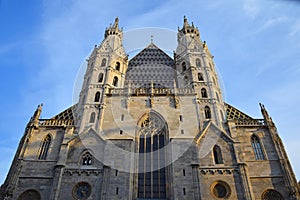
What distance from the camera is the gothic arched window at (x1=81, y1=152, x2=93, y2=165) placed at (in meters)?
19.0

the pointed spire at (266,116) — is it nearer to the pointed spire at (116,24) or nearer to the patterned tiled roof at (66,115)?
the patterned tiled roof at (66,115)

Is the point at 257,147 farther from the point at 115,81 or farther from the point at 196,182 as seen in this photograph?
the point at 115,81

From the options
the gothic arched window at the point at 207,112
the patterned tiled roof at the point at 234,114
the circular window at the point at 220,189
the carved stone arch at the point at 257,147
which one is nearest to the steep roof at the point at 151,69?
the gothic arched window at the point at 207,112

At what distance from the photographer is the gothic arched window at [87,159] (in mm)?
19000

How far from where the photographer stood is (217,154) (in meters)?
19.7

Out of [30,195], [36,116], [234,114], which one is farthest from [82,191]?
[234,114]

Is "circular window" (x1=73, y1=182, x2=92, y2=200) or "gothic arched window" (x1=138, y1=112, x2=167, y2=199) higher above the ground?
"gothic arched window" (x1=138, y1=112, x2=167, y2=199)

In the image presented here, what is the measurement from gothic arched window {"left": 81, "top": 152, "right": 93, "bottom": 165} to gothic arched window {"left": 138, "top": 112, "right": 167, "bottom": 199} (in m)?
3.84

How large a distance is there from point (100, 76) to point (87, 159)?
372 inches

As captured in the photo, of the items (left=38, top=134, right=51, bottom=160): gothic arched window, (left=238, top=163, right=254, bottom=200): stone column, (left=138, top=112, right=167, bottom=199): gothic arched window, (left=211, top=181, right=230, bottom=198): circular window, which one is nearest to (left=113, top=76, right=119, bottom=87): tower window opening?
(left=138, top=112, right=167, bottom=199): gothic arched window

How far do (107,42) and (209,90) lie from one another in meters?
13.5

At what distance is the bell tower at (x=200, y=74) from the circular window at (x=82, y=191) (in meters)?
11.2

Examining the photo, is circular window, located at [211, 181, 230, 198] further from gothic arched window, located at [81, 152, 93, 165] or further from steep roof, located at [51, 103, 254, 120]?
gothic arched window, located at [81, 152, 93, 165]

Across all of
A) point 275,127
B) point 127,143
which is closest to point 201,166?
point 127,143
